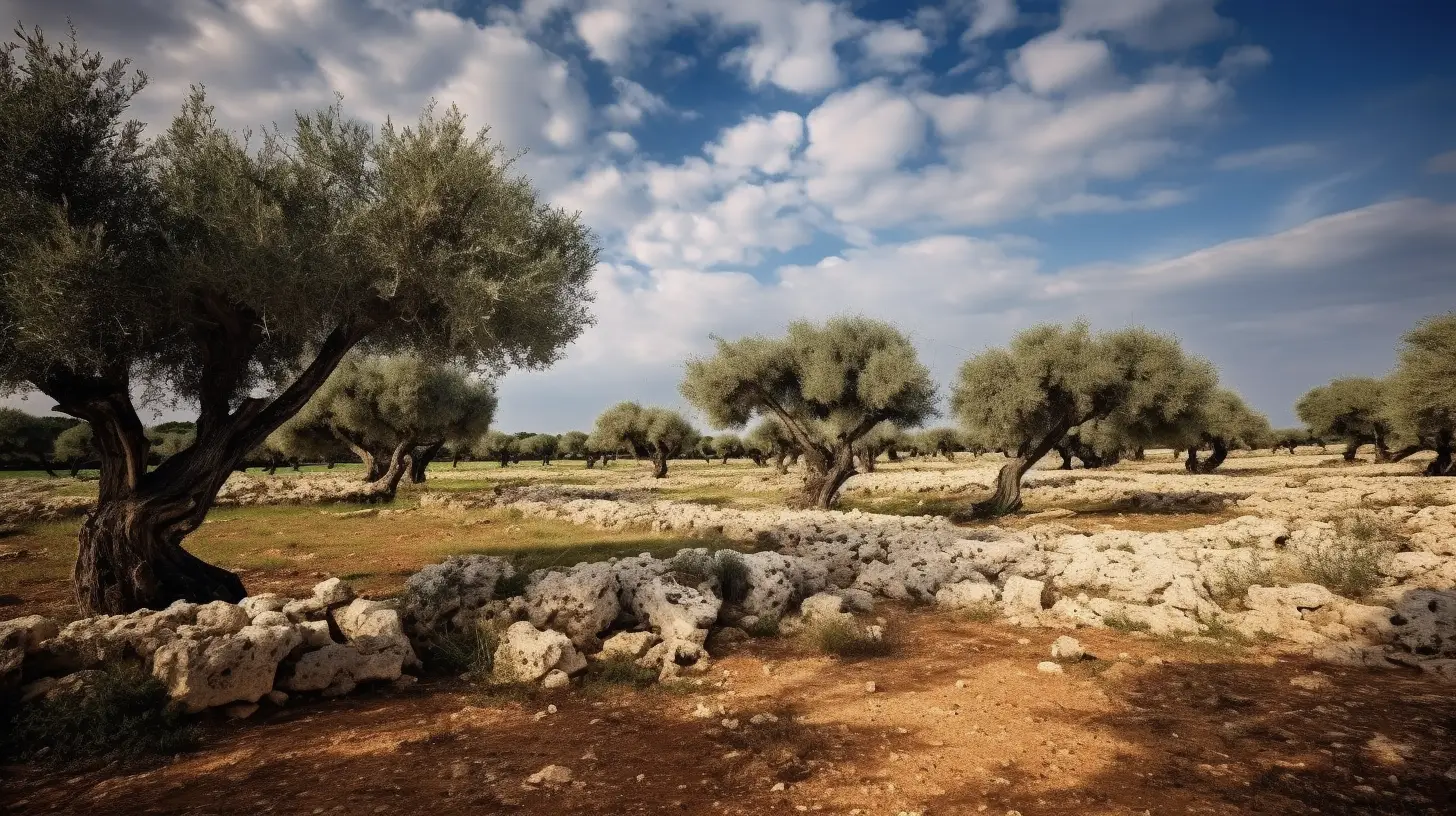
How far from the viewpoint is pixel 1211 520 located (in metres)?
19.6

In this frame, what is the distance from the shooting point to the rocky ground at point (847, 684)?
177 inches

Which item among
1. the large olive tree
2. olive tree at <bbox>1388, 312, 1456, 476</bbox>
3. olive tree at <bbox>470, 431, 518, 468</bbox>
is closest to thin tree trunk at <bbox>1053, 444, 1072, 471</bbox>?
olive tree at <bbox>1388, 312, 1456, 476</bbox>

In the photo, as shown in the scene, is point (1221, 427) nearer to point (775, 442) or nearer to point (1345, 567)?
point (775, 442)

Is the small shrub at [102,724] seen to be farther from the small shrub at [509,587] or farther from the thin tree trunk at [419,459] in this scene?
the thin tree trunk at [419,459]

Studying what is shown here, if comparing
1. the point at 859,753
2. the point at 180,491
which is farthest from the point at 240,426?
the point at 859,753

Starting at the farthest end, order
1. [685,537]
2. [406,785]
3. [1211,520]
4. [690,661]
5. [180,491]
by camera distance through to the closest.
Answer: [1211,520] < [685,537] < [180,491] < [690,661] < [406,785]

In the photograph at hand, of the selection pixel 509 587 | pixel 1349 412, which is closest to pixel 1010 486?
pixel 509 587

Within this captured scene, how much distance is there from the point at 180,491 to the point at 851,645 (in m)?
10.0

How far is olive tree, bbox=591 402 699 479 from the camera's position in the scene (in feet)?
203

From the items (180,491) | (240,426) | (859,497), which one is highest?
(240,426)

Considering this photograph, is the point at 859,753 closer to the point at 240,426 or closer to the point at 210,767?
the point at 210,767

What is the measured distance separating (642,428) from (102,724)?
2317 inches

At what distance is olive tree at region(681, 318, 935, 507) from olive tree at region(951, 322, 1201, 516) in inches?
92.8

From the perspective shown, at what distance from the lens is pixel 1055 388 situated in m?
23.4
